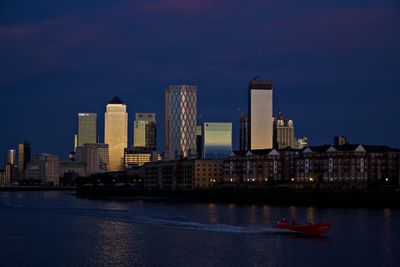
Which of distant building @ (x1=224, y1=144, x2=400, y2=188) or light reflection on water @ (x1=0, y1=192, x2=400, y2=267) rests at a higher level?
distant building @ (x1=224, y1=144, x2=400, y2=188)

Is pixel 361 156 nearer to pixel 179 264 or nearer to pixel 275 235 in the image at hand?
pixel 275 235

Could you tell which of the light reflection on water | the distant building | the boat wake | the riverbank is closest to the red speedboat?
the boat wake

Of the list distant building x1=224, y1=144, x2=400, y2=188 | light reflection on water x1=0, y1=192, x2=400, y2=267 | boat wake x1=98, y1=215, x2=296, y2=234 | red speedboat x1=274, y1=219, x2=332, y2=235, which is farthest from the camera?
distant building x1=224, y1=144, x2=400, y2=188

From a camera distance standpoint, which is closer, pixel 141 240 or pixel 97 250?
pixel 97 250

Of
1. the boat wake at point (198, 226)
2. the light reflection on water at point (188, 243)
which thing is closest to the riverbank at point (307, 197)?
the light reflection on water at point (188, 243)

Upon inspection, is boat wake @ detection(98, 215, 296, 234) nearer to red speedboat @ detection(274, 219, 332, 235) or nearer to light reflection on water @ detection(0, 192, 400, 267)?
light reflection on water @ detection(0, 192, 400, 267)

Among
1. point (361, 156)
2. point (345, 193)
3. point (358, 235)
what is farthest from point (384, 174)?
point (358, 235)

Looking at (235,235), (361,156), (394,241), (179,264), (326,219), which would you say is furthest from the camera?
(361,156)

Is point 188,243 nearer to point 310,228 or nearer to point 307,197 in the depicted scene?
point 310,228

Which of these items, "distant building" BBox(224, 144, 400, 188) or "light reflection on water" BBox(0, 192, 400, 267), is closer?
"light reflection on water" BBox(0, 192, 400, 267)

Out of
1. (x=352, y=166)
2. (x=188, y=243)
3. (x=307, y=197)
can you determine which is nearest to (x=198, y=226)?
(x=188, y=243)

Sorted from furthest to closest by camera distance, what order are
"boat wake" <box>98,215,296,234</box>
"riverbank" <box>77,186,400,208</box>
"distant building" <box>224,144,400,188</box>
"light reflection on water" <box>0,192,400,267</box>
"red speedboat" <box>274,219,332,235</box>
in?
1. "distant building" <box>224,144,400,188</box>
2. "riverbank" <box>77,186,400,208</box>
3. "boat wake" <box>98,215,296,234</box>
4. "red speedboat" <box>274,219,332,235</box>
5. "light reflection on water" <box>0,192,400,267</box>

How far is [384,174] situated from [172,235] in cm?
11351

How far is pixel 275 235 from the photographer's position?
8006cm
